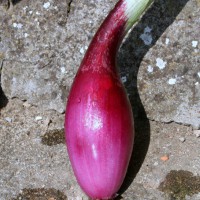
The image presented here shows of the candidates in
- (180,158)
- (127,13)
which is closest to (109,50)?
(127,13)

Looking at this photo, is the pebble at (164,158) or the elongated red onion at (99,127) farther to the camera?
the pebble at (164,158)

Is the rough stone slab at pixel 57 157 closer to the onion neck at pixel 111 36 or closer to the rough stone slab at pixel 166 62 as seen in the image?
the rough stone slab at pixel 166 62

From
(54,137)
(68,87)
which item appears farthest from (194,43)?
(54,137)

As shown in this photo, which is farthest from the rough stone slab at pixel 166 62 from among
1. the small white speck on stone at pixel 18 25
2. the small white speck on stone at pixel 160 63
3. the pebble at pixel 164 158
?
the small white speck on stone at pixel 18 25

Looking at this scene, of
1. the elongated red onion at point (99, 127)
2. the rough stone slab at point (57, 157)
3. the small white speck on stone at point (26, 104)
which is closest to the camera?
the elongated red onion at point (99, 127)

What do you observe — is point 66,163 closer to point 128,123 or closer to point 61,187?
point 61,187

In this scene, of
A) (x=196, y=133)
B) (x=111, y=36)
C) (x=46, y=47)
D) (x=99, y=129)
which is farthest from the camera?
(x=46, y=47)

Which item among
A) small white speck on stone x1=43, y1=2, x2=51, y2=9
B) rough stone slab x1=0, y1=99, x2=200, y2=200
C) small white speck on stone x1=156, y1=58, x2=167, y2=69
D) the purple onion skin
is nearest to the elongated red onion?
the purple onion skin

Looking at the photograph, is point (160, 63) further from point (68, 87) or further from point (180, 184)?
point (180, 184)
